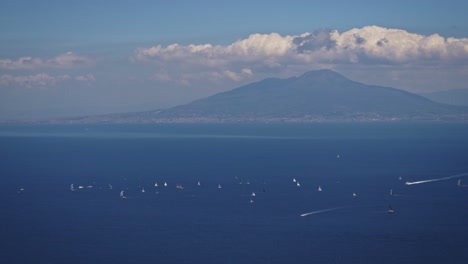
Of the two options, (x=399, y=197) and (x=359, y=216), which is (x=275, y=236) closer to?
(x=359, y=216)

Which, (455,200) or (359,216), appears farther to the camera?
(455,200)

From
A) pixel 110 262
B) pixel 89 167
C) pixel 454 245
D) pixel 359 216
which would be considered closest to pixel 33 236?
pixel 110 262

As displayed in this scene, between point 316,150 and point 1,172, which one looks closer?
point 1,172

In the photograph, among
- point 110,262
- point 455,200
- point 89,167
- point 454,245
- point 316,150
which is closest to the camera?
point 110,262

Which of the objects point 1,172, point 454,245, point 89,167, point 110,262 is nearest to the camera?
point 110,262

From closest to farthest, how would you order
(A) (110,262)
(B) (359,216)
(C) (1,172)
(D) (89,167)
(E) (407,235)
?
(A) (110,262)
(E) (407,235)
(B) (359,216)
(C) (1,172)
(D) (89,167)

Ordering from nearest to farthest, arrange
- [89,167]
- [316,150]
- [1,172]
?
[1,172], [89,167], [316,150]

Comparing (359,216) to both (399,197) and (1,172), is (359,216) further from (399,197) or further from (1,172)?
(1,172)

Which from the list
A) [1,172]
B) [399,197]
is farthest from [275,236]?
[1,172]
